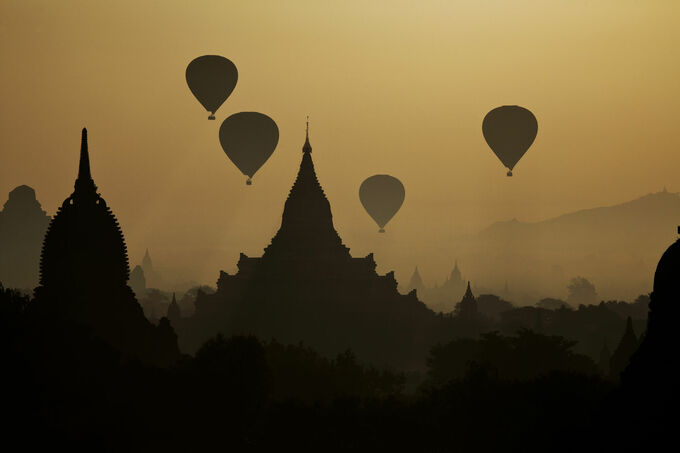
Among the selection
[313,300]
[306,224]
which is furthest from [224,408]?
[306,224]

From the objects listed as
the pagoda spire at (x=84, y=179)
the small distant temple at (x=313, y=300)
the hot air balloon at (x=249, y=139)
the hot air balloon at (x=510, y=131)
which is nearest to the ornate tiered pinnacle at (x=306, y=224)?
the small distant temple at (x=313, y=300)

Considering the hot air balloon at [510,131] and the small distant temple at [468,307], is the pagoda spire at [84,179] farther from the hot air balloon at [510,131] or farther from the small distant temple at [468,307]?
the small distant temple at [468,307]

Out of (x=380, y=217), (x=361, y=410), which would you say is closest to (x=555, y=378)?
(x=361, y=410)

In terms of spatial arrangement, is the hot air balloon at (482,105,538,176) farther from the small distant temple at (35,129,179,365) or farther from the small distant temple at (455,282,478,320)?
the small distant temple at (35,129,179,365)

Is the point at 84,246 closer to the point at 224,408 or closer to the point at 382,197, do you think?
the point at 224,408

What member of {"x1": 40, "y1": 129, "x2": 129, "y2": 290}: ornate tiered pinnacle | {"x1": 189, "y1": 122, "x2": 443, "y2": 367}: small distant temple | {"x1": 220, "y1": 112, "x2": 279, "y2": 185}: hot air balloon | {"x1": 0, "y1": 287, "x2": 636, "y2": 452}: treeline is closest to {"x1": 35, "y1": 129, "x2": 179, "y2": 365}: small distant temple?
{"x1": 40, "y1": 129, "x2": 129, "y2": 290}: ornate tiered pinnacle

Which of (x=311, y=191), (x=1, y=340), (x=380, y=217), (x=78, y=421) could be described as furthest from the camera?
(x=380, y=217)

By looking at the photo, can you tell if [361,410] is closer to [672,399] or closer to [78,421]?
[78,421]
